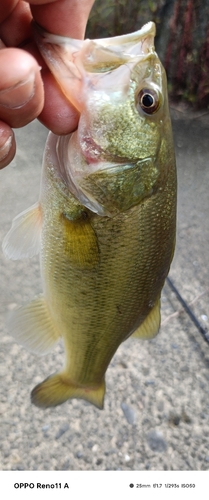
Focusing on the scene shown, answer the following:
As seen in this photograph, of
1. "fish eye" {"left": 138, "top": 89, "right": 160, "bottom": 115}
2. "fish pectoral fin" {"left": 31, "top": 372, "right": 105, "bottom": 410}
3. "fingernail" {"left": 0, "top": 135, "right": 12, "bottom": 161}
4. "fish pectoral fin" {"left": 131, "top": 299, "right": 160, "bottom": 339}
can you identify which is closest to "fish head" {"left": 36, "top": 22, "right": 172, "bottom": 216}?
"fish eye" {"left": 138, "top": 89, "right": 160, "bottom": 115}

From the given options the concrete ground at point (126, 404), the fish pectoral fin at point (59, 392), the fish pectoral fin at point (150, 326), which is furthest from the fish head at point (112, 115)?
the concrete ground at point (126, 404)

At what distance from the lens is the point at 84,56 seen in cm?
99

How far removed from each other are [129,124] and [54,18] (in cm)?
27

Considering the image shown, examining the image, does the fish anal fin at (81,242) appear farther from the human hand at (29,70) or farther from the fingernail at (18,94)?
the fingernail at (18,94)

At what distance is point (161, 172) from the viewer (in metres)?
1.16

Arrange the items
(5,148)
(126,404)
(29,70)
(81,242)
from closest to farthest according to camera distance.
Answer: (29,70) < (5,148) < (81,242) < (126,404)

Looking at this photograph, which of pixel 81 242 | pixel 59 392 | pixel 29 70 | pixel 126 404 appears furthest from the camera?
pixel 126 404

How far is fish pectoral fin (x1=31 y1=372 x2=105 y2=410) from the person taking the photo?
1.58 metres

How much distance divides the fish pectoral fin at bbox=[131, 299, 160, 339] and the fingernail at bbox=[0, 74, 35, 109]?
72cm

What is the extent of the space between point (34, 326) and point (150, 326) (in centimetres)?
35

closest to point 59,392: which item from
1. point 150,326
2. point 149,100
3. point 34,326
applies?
point 34,326

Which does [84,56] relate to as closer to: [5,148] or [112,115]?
[112,115]
